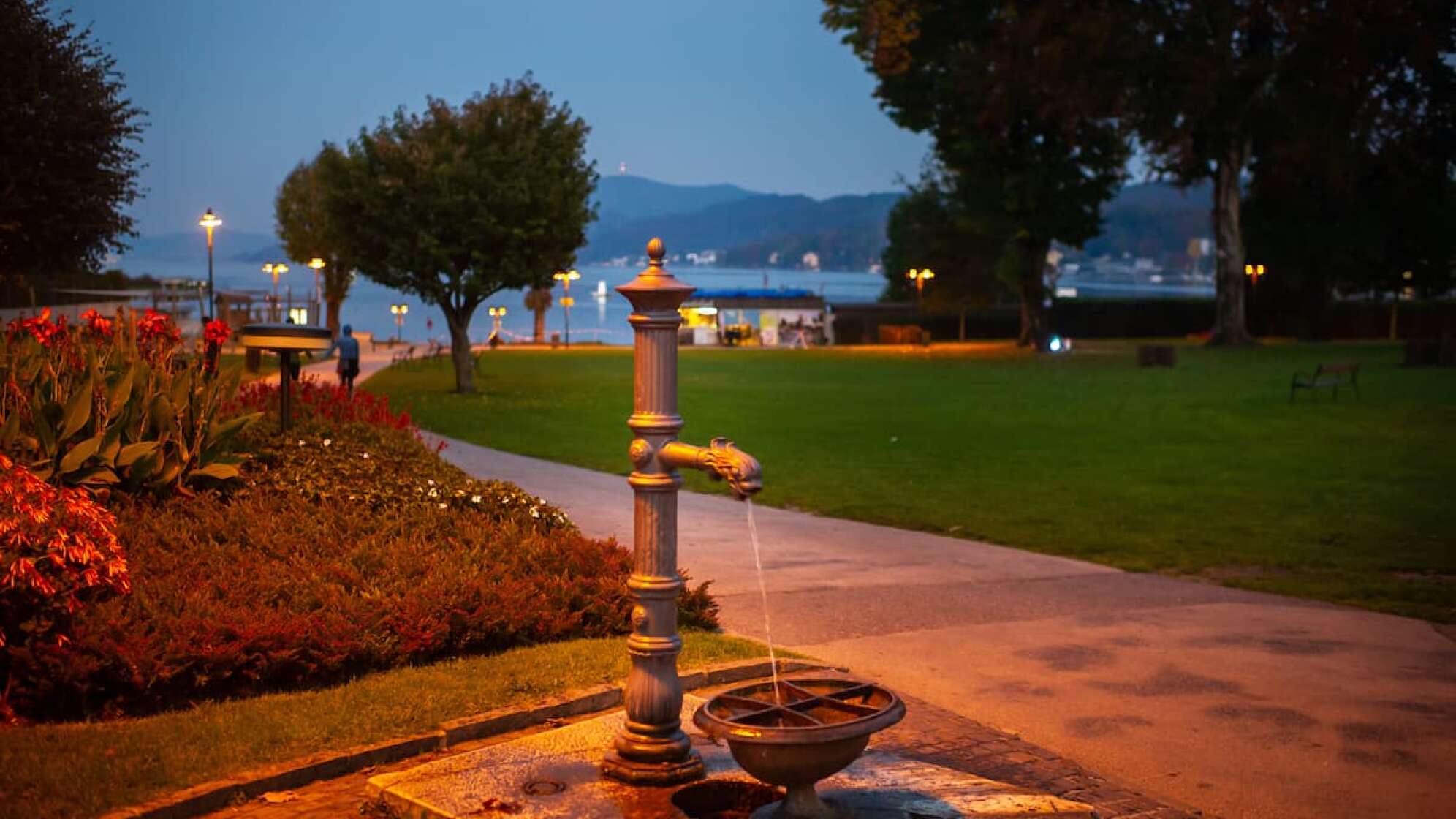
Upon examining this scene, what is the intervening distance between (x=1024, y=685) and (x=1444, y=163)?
54837mm

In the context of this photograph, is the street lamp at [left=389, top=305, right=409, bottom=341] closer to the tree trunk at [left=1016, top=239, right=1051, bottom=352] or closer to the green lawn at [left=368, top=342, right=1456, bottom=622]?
the tree trunk at [left=1016, top=239, right=1051, bottom=352]

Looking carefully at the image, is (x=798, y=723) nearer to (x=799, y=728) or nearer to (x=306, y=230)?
(x=799, y=728)

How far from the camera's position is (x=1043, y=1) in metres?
53.5

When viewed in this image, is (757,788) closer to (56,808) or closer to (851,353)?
(56,808)

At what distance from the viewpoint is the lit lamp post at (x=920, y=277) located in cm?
8838

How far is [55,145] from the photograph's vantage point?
26.1m

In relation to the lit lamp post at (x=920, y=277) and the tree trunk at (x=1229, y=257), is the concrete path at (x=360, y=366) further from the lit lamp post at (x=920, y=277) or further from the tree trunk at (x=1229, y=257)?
the lit lamp post at (x=920, y=277)

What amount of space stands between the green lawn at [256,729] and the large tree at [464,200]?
94.4 feet

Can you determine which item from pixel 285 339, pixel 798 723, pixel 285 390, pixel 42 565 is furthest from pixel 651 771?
pixel 285 390

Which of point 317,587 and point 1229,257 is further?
point 1229,257

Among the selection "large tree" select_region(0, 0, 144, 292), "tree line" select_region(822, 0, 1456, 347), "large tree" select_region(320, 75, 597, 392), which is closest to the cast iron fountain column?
"large tree" select_region(0, 0, 144, 292)

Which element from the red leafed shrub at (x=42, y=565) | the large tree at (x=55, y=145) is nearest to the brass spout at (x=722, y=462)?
the red leafed shrub at (x=42, y=565)

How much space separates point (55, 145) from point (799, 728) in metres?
25.2

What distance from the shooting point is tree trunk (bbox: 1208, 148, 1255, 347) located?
59406 mm
